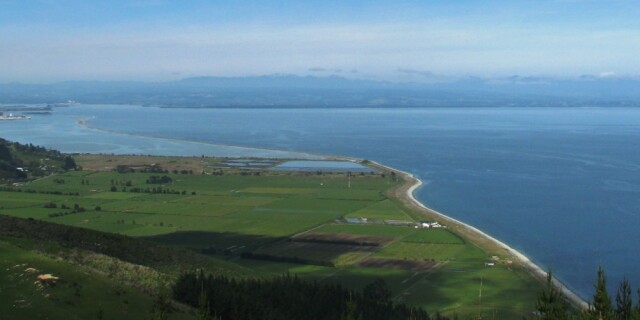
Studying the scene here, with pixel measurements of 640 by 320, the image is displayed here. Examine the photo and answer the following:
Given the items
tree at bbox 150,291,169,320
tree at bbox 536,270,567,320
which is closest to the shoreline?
tree at bbox 536,270,567,320

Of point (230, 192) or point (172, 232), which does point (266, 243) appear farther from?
point (230, 192)

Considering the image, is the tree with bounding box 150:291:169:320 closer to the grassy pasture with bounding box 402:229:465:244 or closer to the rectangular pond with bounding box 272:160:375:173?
the grassy pasture with bounding box 402:229:465:244

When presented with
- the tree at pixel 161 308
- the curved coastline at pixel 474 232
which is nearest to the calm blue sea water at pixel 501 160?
the curved coastline at pixel 474 232

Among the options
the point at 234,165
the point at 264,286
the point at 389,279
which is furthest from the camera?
the point at 234,165

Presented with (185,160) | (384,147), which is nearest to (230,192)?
(185,160)

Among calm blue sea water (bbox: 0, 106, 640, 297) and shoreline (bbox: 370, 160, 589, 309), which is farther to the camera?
calm blue sea water (bbox: 0, 106, 640, 297)

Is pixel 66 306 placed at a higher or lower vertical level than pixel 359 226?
higher
